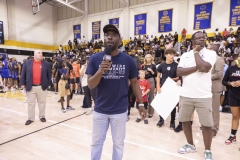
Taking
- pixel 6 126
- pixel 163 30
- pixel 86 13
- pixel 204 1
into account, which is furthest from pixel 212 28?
pixel 6 126

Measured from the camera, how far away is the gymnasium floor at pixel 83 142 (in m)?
2.62

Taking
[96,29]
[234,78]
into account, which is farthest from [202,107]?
[96,29]

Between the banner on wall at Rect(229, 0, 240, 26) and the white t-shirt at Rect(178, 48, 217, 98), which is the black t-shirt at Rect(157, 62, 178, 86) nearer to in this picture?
the white t-shirt at Rect(178, 48, 217, 98)

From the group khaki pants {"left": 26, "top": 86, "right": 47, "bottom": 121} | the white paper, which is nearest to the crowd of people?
khaki pants {"left": 26, "top": 86, "right": 47, "bottom": 121}

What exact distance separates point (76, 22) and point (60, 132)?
17728 millimetres

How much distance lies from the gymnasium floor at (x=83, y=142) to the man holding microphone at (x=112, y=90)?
0.93 meters

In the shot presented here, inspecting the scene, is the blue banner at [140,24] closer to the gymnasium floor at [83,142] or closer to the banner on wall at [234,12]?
the banner on wall at [234,12]

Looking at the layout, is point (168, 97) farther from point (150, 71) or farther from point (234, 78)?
point (234, 78)

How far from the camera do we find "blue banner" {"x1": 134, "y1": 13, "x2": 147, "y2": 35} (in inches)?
589

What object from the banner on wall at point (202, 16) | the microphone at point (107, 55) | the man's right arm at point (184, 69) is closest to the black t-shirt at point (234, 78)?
the man's right arm at point (184, 69)

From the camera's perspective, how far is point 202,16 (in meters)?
12.5

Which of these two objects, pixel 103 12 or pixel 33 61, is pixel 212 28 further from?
pixel 33 61

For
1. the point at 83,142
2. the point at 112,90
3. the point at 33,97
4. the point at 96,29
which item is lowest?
the point at 83,142

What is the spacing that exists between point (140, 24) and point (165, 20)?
2264 millimetres
